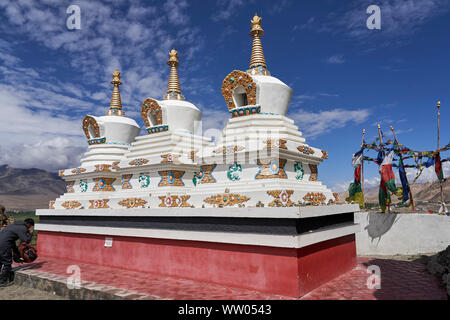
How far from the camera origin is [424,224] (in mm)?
10961

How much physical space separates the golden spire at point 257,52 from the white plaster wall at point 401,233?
269 inches

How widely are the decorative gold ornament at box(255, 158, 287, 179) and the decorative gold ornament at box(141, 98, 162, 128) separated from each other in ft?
15.3

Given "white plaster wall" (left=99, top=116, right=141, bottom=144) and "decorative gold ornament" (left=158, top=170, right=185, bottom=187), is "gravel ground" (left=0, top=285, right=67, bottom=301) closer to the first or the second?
"decorative gold ornament" (left=158, top=170, right=185, bottom=187)

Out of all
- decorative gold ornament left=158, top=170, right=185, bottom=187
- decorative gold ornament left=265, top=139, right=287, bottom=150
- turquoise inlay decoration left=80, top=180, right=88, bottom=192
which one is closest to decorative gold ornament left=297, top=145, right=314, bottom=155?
decorative gold ornament left=265, top=139, right=287, bottom=150

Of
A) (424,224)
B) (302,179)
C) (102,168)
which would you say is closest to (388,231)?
(424,224)

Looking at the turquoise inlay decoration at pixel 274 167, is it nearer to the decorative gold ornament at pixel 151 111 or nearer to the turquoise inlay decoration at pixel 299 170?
the turquoise inlay decoration at pixel 299 170

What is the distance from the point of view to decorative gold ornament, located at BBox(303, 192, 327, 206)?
292 inches

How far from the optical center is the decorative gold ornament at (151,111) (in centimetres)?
1076

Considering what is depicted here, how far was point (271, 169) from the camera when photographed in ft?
24.4

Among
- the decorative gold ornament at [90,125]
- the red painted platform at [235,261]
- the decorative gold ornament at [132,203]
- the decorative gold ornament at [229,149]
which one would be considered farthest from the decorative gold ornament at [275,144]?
the decorative gold ornament at [90,125]
